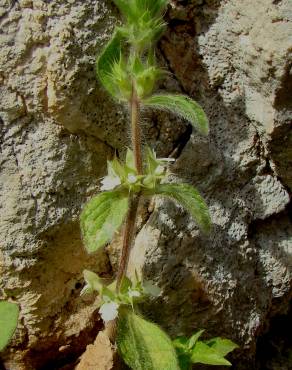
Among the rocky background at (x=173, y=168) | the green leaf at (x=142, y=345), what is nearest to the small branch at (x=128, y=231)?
the green leaf at (x=142, y=345)

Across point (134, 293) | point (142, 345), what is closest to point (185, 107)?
point (134, 293)

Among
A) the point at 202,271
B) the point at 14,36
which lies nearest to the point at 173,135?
the point at 202,271

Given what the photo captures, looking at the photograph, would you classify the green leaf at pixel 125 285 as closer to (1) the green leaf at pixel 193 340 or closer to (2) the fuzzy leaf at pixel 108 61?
(1) the green leaf at pixel 193 340

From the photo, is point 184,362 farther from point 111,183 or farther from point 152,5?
point 152,5

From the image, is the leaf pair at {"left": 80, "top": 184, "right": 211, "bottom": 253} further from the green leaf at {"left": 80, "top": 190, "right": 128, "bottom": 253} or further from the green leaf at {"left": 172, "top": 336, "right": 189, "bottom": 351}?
the green leaf at {"left": 172, "top": 336, "right": 189, "bottom": 351}

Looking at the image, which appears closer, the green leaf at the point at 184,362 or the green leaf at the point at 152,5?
the green leaf at the point at 152,5

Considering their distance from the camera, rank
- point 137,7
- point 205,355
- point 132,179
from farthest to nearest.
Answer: point 205,355, point 132,179, point 137,7
